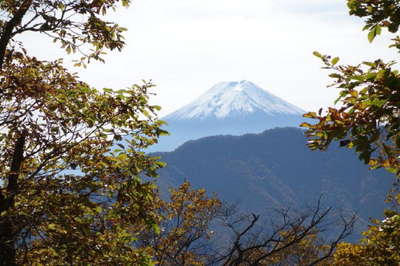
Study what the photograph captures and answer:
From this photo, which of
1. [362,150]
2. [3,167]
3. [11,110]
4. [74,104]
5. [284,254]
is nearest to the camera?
[362,150]

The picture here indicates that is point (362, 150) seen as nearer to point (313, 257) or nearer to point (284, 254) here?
point (284, 254)

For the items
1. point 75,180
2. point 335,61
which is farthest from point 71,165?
point 335,61

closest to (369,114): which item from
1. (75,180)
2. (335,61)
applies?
(335,61)

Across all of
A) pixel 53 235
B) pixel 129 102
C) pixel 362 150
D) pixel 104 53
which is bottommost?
pixel 53 235

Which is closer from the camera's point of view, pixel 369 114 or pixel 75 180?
pixel 369 114

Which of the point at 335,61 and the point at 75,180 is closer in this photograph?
the point at 335,61

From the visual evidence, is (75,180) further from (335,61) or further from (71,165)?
(335,61)

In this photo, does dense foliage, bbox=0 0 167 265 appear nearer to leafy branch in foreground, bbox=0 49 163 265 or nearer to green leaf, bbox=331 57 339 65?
leafy branch in foreground, bbox=0 49 163 265

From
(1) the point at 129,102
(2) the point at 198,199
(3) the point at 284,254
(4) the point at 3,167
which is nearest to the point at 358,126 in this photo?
(1) the point at 129,102

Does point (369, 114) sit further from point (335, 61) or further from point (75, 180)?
point (75, 180)

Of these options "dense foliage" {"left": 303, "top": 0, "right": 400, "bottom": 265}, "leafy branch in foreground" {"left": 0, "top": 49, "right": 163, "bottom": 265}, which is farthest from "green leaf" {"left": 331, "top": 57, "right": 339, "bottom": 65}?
"leafy branch in foreground" {"left": 0, "top": 49, "right": 163, "bottom": 265}

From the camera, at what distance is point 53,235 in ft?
23.8

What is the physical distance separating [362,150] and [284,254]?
30.4 meters

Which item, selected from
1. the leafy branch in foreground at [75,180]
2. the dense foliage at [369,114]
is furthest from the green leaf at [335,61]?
the leafy branch in foreground at [75,180]
